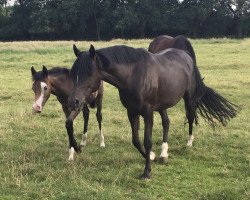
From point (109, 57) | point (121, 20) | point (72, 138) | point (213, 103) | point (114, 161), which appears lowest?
point (114, 161)

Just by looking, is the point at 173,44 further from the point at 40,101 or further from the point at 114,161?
the point at 40,101

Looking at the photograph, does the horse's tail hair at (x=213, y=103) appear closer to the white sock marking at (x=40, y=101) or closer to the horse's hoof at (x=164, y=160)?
the horse's hoof at (x=164, y=160)

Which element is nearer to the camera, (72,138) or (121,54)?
(121,54)

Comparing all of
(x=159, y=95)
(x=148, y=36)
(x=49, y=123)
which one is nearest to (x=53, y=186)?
(x=159, y=95)

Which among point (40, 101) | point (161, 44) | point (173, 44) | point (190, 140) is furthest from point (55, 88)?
point (161, 44)

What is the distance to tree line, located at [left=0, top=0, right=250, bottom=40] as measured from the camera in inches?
2223

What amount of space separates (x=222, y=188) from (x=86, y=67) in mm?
2345

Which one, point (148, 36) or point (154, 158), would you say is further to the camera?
point (148, 36)

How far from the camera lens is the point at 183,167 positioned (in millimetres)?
5867

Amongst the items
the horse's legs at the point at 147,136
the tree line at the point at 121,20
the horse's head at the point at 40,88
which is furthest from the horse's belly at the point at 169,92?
the tree line at the point at 121,20

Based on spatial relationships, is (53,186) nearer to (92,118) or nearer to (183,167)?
(183,167)

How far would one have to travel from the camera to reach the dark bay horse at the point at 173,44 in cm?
785

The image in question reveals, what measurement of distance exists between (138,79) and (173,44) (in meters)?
3.56

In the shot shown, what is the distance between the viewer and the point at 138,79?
16.7 feet
